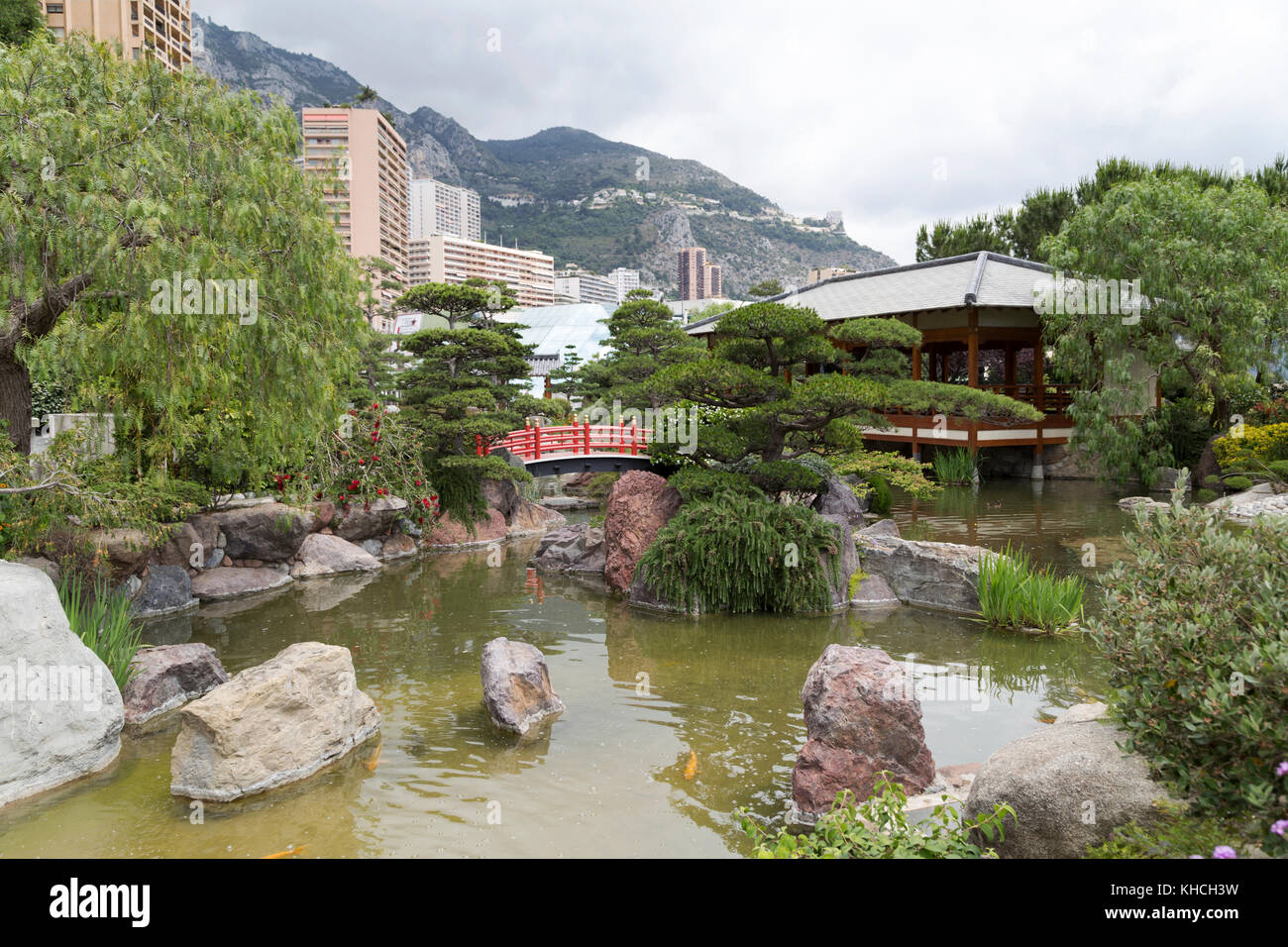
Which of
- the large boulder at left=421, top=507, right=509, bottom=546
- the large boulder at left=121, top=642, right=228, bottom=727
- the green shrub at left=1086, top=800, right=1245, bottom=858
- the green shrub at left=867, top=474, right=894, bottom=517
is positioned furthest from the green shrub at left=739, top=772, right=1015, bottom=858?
the green shrub at left=867, top=474, right=894, bottom=517

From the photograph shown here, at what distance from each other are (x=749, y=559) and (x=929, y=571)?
2299 millimetres

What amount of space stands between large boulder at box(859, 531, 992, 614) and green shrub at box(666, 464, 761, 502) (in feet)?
5.91

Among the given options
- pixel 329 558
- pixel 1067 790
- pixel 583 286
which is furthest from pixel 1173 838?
pixel 583 286

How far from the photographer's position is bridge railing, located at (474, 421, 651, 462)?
705 inches

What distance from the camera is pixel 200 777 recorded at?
5520mm

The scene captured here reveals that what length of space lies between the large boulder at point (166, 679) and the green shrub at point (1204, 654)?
21.7 ft

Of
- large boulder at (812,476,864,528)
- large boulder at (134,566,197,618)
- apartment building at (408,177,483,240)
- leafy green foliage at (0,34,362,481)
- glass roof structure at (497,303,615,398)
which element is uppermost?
apartment building at (408,177,483,240)

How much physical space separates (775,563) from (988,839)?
608 cm

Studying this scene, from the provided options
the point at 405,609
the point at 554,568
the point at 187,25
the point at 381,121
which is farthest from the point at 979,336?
the point at 381,121

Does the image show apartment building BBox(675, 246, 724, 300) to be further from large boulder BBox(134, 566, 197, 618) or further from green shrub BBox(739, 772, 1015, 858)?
green shrub BBox(739, 772, 1015, 858)

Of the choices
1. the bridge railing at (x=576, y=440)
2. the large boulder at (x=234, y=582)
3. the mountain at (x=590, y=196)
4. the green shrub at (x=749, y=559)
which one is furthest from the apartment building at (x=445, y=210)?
the green shrub at (x=749, y=559)

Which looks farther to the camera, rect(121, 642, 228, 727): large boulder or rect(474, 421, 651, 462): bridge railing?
rect(474, 421, 651, 462): bridge railing

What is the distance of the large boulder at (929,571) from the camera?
10.0m

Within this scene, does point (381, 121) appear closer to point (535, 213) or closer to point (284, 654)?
point (535, 213)
